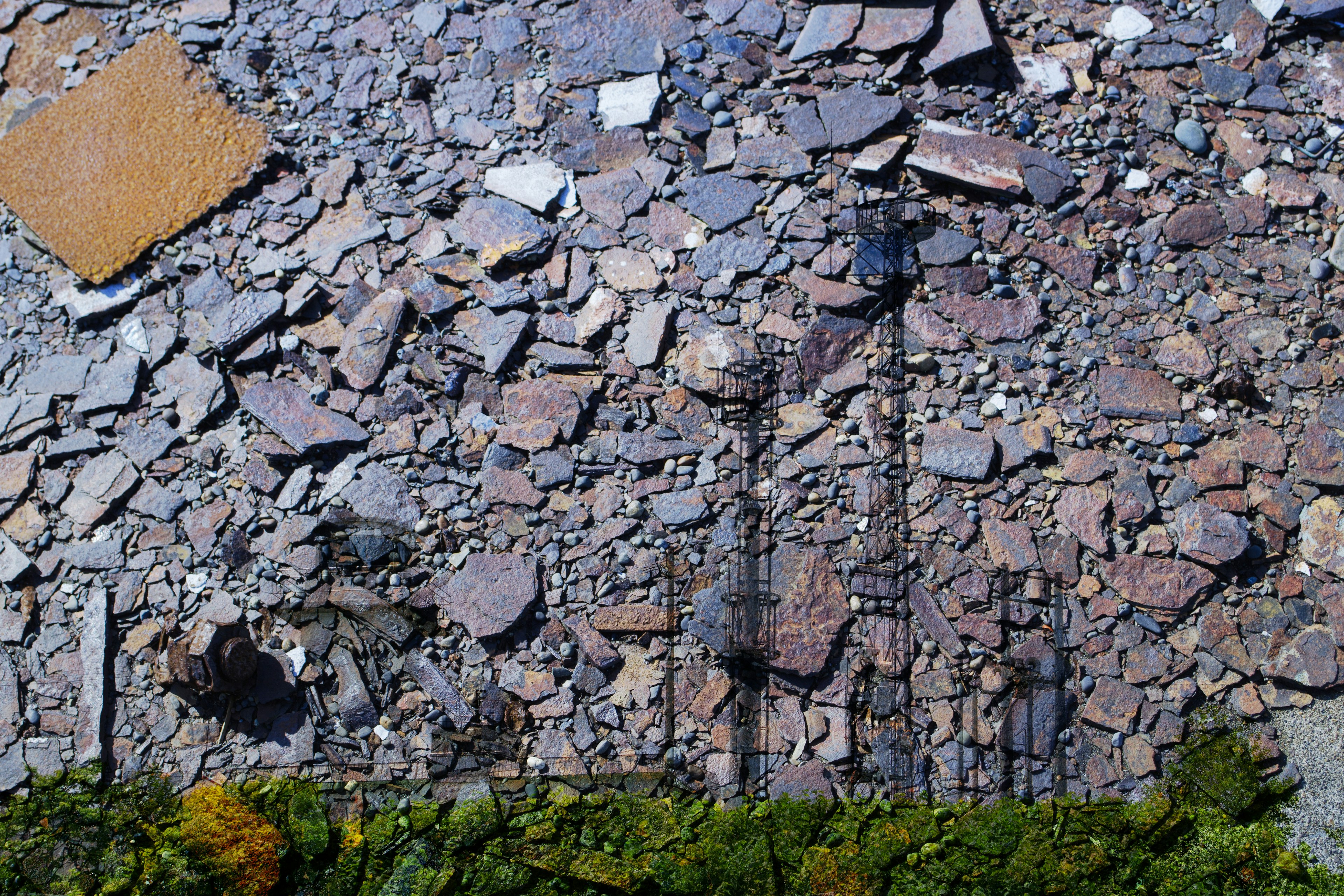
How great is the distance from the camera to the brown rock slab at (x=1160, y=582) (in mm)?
4531

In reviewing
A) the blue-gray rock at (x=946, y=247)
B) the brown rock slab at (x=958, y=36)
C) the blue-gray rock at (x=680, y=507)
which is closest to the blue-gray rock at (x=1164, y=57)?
the brown rock slab at (x=958, y=36)

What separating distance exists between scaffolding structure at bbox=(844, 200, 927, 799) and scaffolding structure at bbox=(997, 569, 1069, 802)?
1.46 ft

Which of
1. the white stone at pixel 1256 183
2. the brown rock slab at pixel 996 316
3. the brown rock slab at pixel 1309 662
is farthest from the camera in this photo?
the white stone at pixel 1256 183

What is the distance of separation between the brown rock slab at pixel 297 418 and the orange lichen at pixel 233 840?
1821 mm

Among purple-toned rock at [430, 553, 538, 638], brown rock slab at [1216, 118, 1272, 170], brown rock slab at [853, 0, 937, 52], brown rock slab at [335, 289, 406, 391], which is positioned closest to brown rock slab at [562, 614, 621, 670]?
purple-toned rock at [430, 553, 538, 638]

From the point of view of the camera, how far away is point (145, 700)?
4.72 m

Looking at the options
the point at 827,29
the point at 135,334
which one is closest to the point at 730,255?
the point at 827,29

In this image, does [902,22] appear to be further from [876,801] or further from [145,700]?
[145,700]

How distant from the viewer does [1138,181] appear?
5285 millimetres

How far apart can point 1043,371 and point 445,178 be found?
370 centimetres

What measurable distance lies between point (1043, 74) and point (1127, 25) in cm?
68

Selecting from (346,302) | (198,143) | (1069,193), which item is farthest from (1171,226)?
(198,143)

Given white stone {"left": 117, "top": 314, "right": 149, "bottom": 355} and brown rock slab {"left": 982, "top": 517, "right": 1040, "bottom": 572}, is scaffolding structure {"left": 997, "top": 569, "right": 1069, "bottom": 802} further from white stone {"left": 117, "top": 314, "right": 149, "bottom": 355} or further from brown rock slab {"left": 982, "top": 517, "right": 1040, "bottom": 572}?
white stone {"left": 117, "top": 314, "right": 149, "bottom": 355}

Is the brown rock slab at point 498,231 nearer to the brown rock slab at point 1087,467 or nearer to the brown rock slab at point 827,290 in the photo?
the brown rock slab at point 827,290
